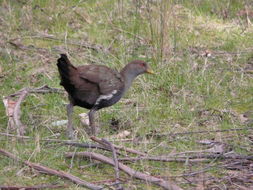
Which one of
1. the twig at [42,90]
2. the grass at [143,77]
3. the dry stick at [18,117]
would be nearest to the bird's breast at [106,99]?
the grass at [143,77]

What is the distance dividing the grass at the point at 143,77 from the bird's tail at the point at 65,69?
54 cm

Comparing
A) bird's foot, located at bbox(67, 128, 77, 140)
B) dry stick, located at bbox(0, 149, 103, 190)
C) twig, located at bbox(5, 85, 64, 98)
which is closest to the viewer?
dry stick, located at bbox(0, 149, 103, 190)

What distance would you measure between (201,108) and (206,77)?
0.73 metres

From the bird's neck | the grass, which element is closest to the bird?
the bird's neck

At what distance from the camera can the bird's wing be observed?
5761mm

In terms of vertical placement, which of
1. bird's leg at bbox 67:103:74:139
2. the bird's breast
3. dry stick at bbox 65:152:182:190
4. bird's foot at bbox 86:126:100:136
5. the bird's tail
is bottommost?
dry stick at bbox 65:152:182:190

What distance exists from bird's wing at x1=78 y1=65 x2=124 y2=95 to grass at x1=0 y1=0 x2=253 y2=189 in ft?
1.43

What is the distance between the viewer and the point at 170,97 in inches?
268

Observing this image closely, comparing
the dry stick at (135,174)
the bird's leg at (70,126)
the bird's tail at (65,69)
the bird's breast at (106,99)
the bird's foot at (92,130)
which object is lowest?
the dry stick at (135,174)

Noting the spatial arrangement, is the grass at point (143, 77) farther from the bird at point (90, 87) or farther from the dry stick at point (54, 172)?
the bird at point (90, 87)

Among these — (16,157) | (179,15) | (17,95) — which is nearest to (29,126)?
(17,95)

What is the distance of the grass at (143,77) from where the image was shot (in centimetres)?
532

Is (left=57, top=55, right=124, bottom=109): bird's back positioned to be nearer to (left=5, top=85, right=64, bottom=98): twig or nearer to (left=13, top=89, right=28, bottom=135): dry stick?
(left=13, top=89, right=28, bottom=135): dry stick

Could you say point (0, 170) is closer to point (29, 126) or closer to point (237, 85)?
point (29, 126)
